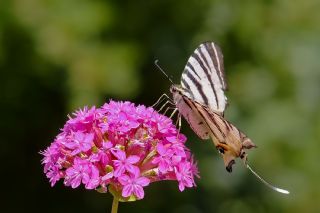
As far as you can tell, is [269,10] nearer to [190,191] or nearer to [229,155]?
[190,191]

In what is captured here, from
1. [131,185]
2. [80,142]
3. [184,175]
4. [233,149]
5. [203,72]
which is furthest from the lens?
[203,72]

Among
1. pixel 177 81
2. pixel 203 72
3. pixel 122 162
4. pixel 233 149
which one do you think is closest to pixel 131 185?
pixel 122 162

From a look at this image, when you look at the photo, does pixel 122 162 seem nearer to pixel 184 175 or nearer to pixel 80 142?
pixel 80 142

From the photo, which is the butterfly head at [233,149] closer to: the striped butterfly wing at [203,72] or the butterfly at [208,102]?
the butterfly at [208,102]

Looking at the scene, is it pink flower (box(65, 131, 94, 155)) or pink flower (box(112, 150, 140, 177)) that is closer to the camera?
pink flower (box(112, 150, 140, 177))

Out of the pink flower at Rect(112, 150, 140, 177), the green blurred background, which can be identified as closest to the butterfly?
the pink flower at Rect(112, 150, 140, 177)

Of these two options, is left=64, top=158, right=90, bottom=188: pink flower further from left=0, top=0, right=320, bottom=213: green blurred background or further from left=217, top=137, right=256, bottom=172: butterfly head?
left=0, top=0, right=320, bottom=213: green blurred background
